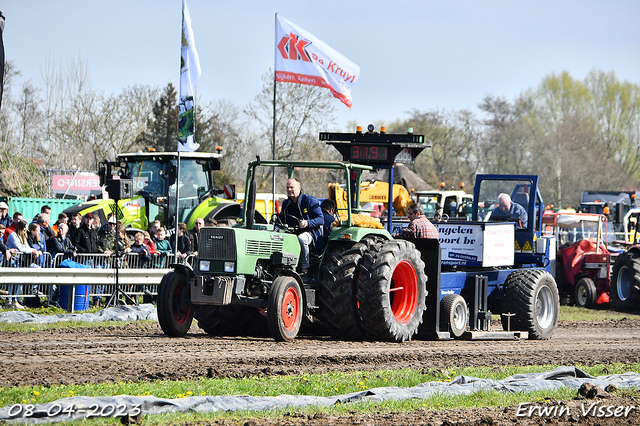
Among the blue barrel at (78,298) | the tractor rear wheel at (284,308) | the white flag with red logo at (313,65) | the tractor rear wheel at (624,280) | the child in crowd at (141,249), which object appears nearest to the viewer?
the tractor rear wheel at (284,308)

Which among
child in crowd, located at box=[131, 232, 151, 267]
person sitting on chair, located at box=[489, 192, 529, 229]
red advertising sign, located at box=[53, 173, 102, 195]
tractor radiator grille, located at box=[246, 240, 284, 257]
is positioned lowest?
child in crowd, located at box=[131, 232, 151, 267]

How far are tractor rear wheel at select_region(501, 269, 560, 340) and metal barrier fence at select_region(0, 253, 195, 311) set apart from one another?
269 inches

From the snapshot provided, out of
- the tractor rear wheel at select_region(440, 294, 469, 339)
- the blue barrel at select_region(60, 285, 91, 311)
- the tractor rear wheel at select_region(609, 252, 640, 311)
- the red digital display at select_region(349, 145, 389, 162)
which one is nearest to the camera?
the tractor rear wheel at select_region(440, 294, 469, 339)

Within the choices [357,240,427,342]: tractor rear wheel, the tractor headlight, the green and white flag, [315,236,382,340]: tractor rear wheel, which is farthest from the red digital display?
the green and white flag

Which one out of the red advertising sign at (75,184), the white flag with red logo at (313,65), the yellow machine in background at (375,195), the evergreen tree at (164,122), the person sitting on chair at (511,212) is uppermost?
the evergreen tree at (164,122)

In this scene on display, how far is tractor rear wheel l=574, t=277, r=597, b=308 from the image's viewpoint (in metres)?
19.8

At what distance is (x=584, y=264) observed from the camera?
20391 mm

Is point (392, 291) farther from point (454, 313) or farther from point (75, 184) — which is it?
point (75, 184)

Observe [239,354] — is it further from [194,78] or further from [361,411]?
[194,78]

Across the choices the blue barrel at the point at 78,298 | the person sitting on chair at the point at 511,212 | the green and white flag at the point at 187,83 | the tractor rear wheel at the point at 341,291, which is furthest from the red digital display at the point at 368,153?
the blue barrel at the point at 78,298

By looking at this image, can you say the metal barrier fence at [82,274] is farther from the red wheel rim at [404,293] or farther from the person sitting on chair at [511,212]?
the person sitting on chair at [511,212]

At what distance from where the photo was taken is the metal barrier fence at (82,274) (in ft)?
44.7

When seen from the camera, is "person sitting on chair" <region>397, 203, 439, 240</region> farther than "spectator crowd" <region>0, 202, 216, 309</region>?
No

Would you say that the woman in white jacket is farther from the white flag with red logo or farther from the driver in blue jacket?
the white flag with red logo
